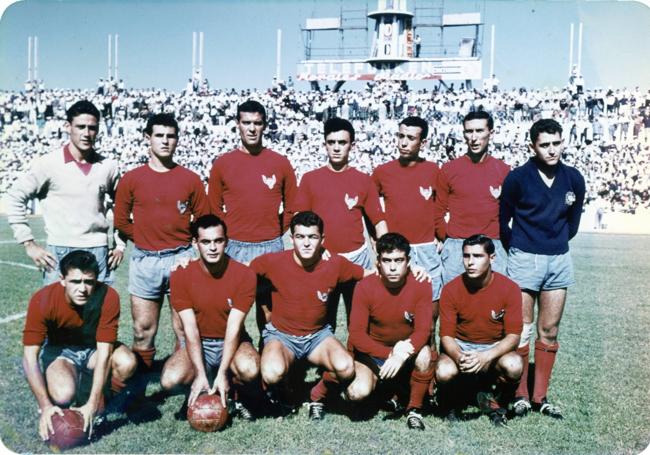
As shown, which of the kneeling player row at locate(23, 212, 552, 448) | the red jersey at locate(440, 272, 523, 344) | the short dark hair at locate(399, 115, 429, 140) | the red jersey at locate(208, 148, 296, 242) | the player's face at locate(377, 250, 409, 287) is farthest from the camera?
the short dark hair at locate(399, 115, 429, 140)

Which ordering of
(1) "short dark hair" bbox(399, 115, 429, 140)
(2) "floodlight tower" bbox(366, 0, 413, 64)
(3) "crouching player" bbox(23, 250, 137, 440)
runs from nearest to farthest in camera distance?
(3) "crouching player" bbox(23, 250, 137, 440) → (1) "short dark hair" bbox(399, 115, 429, 140) → (2) "floodlight tower" bbox(366, 0, 413, 64)

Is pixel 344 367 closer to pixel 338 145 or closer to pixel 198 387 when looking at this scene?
pixel 198 387

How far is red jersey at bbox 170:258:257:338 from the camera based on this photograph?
4.28 m

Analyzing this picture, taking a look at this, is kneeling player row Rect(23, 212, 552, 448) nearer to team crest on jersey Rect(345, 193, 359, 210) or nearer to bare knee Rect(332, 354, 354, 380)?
bare knee Rect(332, 354, 354, 380)

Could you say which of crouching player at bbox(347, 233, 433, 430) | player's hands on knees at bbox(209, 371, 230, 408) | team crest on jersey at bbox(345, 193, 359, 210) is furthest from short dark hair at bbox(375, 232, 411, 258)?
player's hands on knees at bbox(209, 371, 230, 408)

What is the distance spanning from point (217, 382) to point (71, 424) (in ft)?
2.93

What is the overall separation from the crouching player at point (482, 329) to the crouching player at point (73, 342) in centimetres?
220

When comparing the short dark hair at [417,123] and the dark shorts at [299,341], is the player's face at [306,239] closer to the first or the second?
the dark shorts at [299,341]

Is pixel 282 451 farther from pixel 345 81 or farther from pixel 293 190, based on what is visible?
pixel 345 81

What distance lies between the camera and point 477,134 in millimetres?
4773

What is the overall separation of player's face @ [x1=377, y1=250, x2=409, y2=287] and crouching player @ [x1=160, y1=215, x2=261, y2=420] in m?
0.91

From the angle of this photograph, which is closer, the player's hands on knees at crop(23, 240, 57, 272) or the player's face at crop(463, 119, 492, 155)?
the player's hands on knees at crop(23, 240, 57, 272)

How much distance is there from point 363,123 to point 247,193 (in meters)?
25.2

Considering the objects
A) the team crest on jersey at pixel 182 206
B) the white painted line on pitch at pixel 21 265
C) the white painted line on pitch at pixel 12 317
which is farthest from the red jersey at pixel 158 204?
the white painted line on pitch at pixel 21 265
